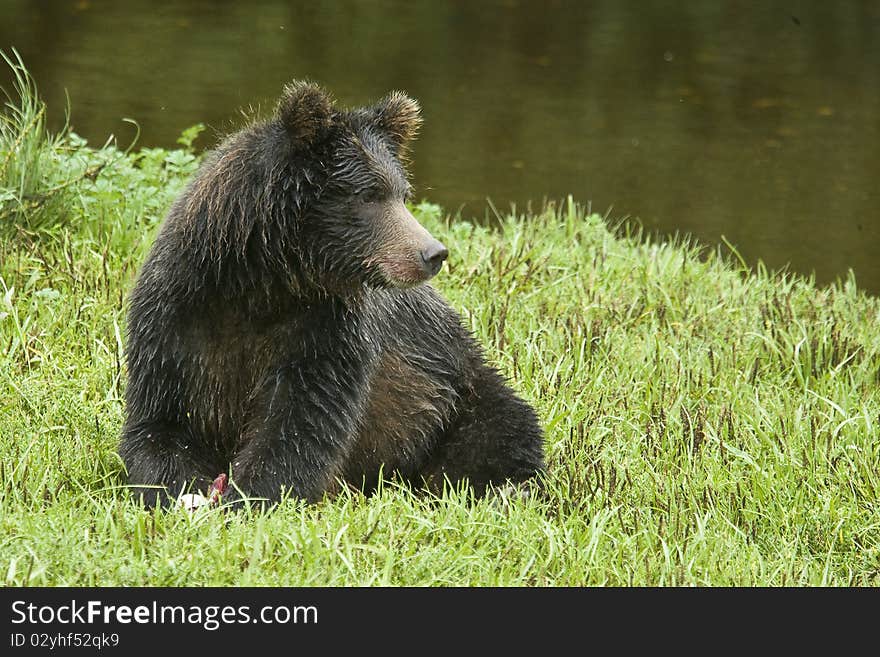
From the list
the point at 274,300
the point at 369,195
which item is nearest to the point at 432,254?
the point at 369,195

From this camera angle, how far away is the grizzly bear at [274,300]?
15.5 feet

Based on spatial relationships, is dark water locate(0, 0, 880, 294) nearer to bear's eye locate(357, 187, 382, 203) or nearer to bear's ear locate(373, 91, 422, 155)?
bear's ear locate(373, 91, 422, 155)

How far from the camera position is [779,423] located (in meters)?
6.00

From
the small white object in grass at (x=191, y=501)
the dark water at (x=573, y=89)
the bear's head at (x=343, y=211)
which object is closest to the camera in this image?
the small white object in grass at (x=191, y=501)

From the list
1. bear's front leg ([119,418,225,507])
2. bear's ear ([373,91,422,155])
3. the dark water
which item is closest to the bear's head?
bear's ear ([373,91,422,155])

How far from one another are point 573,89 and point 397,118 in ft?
31.3

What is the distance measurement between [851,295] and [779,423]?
9.16 ft

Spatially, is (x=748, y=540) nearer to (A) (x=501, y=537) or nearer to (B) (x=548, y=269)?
(A) (x=501, y=537)

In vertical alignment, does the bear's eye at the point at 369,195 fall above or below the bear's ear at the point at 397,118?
below

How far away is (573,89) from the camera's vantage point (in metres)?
14.3

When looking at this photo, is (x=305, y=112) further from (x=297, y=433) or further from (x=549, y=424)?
(x=549, y=424)

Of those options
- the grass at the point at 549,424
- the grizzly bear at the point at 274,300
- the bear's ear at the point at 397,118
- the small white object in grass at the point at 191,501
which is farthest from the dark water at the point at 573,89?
the small white object in grass at the point at 191,501

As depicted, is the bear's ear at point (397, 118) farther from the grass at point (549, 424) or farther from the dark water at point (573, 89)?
the dark water at point (573, 89)

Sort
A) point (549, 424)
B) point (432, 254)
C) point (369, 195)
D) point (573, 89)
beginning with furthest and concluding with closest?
1. point (573, 89)
2. point (549, 424)
3. point (369, 195)
4. point (432, 254)
